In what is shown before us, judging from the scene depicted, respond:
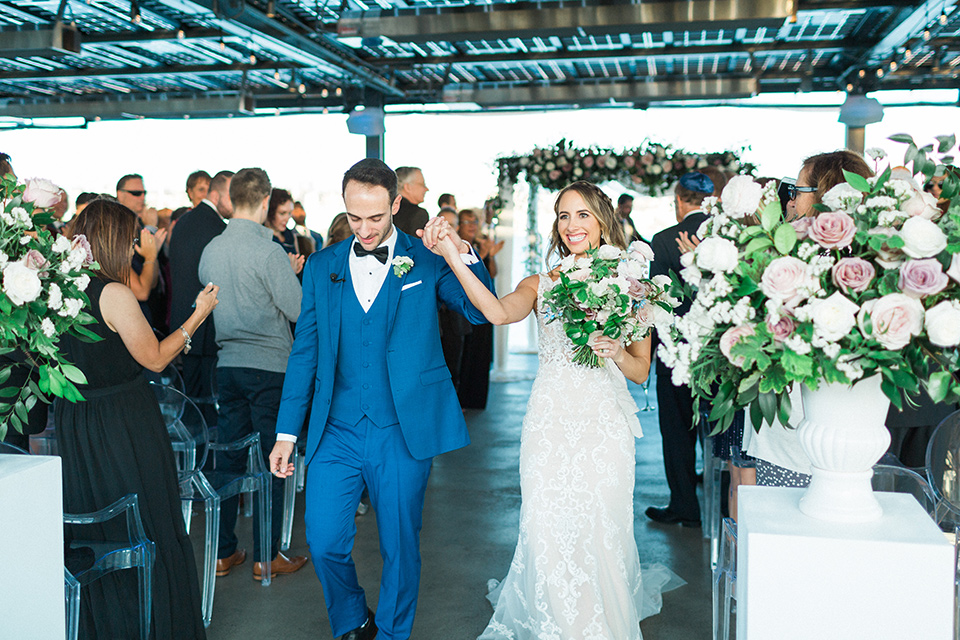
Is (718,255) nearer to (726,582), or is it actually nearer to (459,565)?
(726,582)

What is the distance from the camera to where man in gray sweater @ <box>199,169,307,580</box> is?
399cm

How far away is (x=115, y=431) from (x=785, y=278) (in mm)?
2287

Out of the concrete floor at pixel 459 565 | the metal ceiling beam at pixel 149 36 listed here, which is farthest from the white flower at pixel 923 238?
the metal ceiling beam at pixel 149 36

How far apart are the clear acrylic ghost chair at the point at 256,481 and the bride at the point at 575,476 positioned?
50.7 inches

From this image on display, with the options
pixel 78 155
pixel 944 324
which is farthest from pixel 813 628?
pixel 78 155

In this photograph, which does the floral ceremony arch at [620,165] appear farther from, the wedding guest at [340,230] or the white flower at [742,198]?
the white flower at [742,198]

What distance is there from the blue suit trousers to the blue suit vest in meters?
0.05

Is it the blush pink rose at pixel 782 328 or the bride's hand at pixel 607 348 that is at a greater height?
the blush pink rose at pixel 782 328

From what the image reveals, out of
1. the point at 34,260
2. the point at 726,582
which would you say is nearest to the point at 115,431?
the point at 34,260

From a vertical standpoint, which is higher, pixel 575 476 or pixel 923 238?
pixel 923 238

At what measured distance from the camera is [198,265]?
4.84 m

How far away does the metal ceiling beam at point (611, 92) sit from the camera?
10.8 metres

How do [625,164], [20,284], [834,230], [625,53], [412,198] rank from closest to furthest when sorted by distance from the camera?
1. [834,230]
2. [20,284]
3. [412,198]
4. [625,164]
5. [625,53]

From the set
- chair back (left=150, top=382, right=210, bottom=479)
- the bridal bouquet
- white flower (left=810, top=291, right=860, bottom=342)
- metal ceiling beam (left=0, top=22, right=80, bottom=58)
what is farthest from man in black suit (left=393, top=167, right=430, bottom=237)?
white flower (left=810, top=291, right=860, bottom=342)
